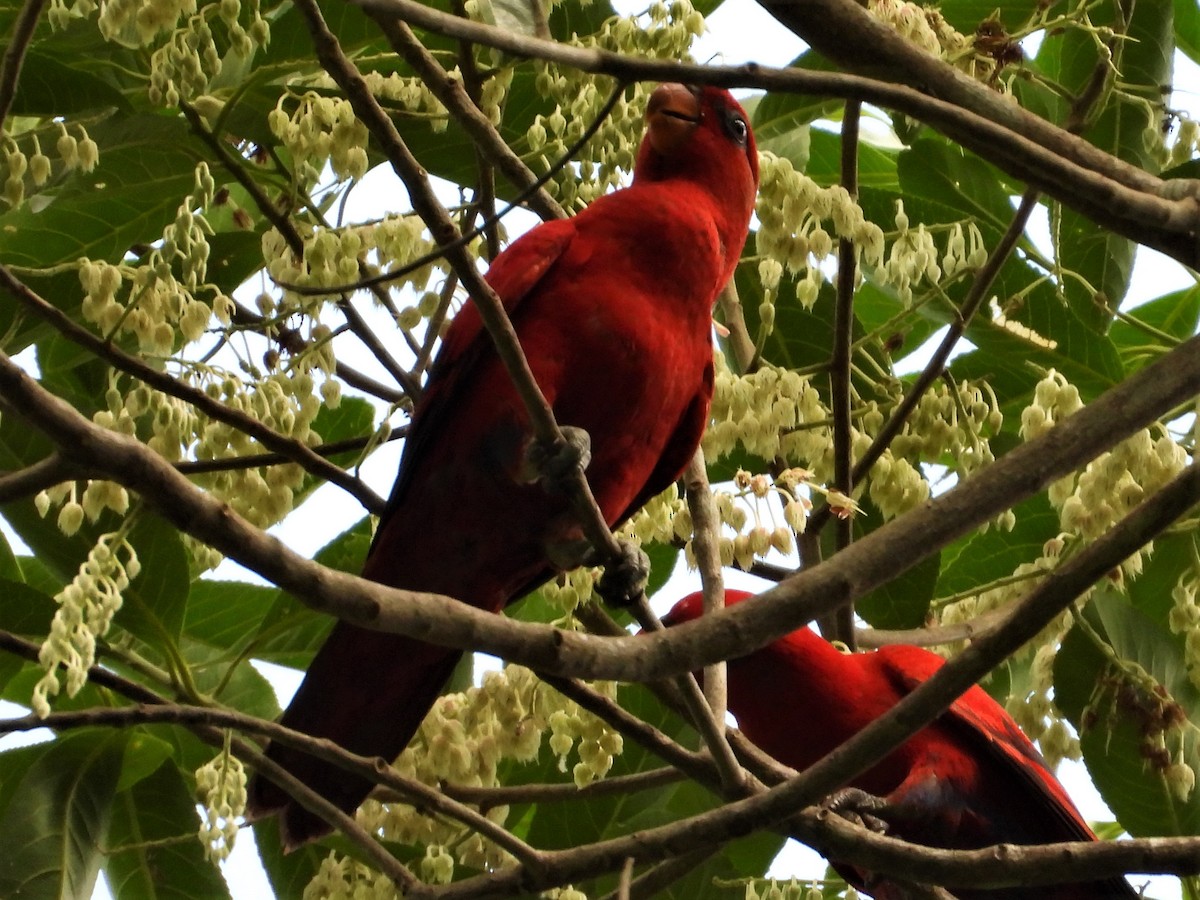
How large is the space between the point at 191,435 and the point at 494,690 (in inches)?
28.3

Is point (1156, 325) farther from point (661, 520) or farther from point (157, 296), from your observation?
point (157, 296)

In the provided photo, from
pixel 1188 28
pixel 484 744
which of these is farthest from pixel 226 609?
pixel 1188 28

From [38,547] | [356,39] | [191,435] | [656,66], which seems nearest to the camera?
[656,66]

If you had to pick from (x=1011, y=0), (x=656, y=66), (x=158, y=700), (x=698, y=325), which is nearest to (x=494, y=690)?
(x=158, y=700)

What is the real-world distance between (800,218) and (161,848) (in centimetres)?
171

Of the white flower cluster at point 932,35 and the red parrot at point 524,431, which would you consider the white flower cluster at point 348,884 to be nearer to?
the red parrot at point 524,431

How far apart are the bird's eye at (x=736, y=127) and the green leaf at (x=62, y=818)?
1.69m

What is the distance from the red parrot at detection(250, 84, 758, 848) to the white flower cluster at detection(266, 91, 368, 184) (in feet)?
1.18

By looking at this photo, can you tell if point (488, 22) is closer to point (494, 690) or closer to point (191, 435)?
point (191, 435)

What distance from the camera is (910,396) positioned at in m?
2.63

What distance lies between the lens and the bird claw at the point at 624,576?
2.38 meters

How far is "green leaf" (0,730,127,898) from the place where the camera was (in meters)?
2.54

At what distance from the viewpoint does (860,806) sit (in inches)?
119

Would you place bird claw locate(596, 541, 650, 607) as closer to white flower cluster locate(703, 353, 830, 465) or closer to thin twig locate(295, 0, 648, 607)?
white flower cluster locate(703, 353, 830, 465)
